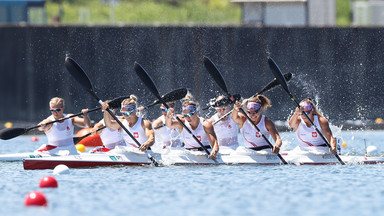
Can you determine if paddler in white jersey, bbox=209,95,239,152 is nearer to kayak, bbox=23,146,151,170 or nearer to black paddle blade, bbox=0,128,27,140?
kayak, bbox=23,146,151,170

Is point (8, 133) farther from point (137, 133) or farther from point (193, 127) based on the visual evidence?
point (193, 127)

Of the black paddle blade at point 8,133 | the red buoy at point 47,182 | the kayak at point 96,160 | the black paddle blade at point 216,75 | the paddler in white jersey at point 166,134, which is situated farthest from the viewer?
the paddler in white jersey at point 166,134

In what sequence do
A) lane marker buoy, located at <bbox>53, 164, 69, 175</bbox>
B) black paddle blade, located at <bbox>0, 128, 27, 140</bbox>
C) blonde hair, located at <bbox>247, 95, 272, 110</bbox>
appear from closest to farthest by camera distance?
lane marker buoy, located at <bbox>53, 164, 69, 175</bbox> → blonde hair, located at <bbox>247, 95, 272, 110</bbox> → black paddle blade, located at <bbox>0, 128, 27, 140</bbox>

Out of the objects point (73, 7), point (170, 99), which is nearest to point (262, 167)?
point (170, 99)

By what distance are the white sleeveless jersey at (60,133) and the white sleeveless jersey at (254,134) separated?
3.32m

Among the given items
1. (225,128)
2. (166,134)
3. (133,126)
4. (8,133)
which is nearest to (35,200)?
A: (133,126)

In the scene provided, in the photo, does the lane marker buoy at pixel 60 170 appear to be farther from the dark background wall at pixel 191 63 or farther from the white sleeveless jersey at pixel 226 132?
the dark background wall at pixel 191 63

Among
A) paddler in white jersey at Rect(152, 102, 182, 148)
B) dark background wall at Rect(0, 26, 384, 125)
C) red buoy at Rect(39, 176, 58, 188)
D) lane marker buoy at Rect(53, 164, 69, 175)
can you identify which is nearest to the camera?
red buoy at Rect(39, 176, 58, 188)

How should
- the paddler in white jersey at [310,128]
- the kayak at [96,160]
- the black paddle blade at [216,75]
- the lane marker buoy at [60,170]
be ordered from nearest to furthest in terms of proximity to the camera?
the lane marker buoy at [60,170] → the kayak at [96,160] → the paddler in white jersey at [310,128] → the black paddle blade at [216,75]

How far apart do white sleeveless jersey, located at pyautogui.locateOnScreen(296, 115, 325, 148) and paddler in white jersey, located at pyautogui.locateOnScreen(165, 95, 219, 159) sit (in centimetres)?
169

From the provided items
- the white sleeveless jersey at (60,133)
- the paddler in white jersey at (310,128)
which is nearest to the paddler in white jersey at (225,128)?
the paddler in white jersey at (310,128)

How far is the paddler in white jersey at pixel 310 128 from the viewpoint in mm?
15695

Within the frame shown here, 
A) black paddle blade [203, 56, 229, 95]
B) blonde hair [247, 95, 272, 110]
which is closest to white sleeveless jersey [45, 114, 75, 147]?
black paddle blade [203, 56, 229, 95]

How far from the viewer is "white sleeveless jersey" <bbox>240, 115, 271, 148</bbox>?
51.8 feet
